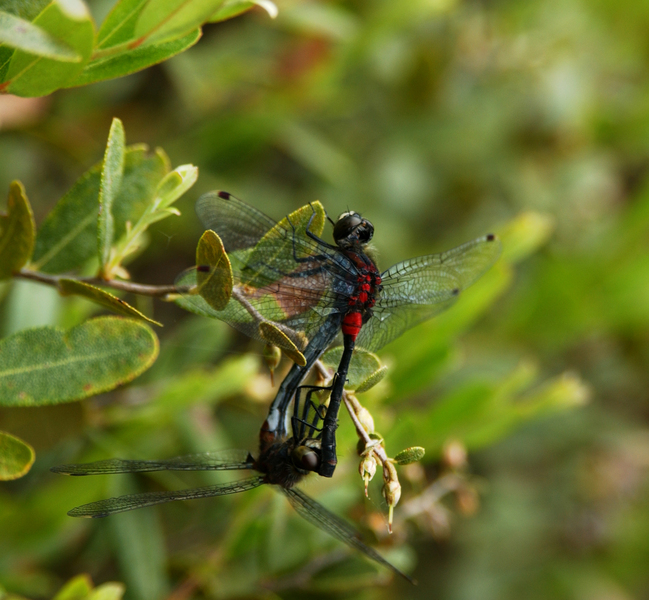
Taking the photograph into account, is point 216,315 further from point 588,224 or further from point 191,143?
point 588,224

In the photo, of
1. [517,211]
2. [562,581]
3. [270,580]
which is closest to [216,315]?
[270,580]

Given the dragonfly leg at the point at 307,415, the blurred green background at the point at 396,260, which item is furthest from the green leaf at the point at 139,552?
the dragonfly leg at the point at 307,415

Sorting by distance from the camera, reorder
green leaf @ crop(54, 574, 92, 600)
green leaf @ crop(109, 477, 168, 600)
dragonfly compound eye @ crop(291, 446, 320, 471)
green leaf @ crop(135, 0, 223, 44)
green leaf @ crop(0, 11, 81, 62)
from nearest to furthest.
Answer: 1. green leaf @ crop(0, 11, 81, 62)
2. green leaf @ crop(135, 0, 223, 44)
3. dragonfly compound eye @ crop(291, 446, 320, 471)
4. green leaf @ crop(54, 574, 92, 600)
5. green leaf @ crop(109, 477, 168, 600)

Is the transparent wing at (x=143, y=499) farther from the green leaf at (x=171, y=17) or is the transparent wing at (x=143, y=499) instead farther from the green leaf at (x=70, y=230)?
the green leaf at (x=171, y=17)

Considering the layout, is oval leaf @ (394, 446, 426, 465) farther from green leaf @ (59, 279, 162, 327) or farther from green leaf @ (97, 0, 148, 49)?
green leaf @ (97, 0, 148, 49)

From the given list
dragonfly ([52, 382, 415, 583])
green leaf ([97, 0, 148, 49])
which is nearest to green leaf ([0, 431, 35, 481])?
dragonfly ([52, 382, 415, 583])

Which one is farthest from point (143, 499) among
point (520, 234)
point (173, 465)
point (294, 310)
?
point (520, 234)
